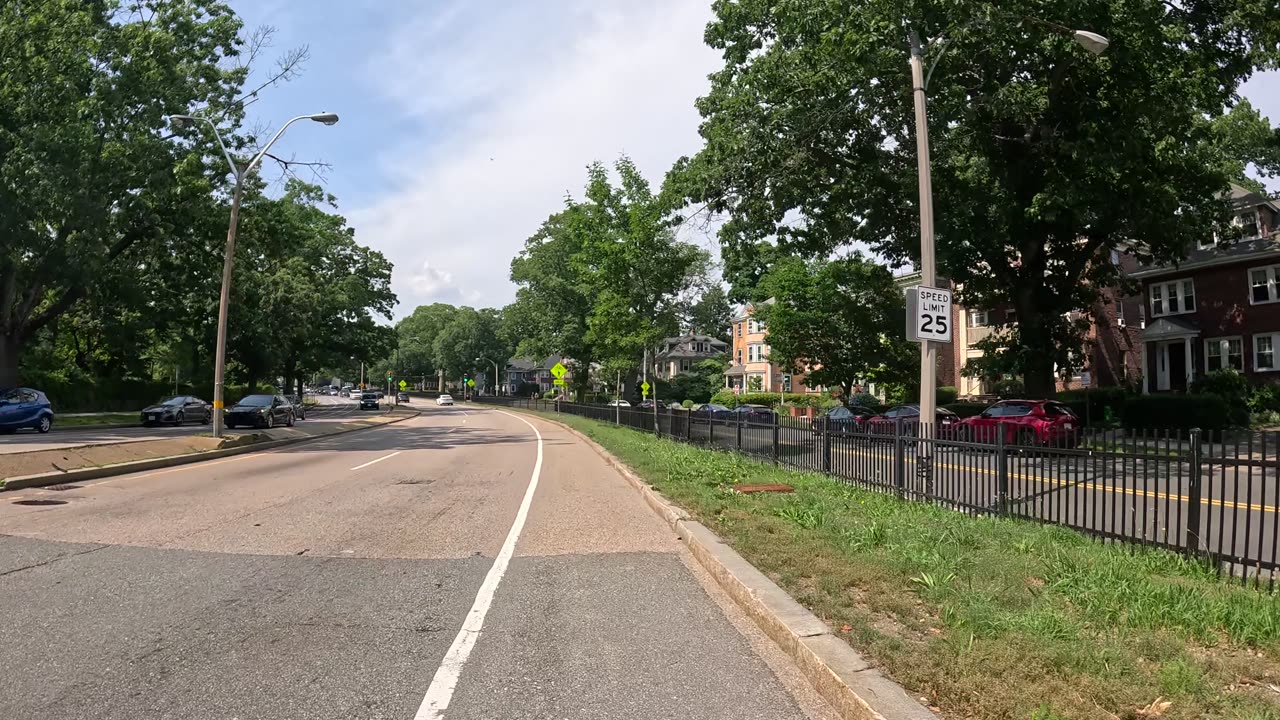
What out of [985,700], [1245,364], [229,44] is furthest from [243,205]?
[1245,364]

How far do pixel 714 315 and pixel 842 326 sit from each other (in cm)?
6734

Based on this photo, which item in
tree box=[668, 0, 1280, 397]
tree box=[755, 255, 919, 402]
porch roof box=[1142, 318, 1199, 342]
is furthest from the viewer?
tree box=[755, 255, 919, 402]

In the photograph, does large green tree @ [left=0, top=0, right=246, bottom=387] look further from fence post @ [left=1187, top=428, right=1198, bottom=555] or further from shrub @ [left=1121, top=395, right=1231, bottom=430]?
shrub @ [left=1121, top=395, right=1231, bottom=430]

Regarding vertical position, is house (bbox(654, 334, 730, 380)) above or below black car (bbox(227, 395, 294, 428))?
above

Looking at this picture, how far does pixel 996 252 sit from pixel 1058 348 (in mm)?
5032

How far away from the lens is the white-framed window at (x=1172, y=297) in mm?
35844

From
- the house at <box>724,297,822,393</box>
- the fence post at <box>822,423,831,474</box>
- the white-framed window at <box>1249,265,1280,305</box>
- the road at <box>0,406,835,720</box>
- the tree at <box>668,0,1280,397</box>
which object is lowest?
the road at <box>0,406,835,720</box>

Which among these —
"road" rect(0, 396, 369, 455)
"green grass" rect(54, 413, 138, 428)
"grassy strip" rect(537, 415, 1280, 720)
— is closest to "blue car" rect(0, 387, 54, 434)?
"road" rect(0, 396, 369, 455)

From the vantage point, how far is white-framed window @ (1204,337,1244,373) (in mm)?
33281

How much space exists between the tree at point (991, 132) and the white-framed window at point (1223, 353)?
11.1 metres

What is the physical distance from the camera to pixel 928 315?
11.3 m

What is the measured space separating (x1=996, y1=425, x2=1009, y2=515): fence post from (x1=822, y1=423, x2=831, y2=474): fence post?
4.31 meters

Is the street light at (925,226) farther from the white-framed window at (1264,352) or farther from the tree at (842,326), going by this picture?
the white-framed window at (1264,352)

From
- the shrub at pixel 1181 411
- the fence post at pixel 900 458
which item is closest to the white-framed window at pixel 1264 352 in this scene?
the shrub at pixel 1181 411
